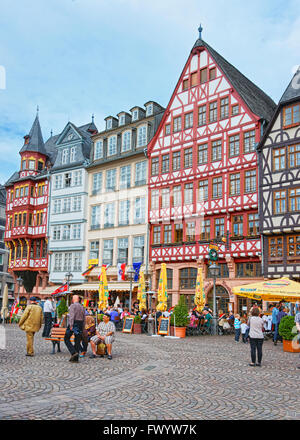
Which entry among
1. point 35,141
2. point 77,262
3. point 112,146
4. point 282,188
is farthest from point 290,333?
point 35,141

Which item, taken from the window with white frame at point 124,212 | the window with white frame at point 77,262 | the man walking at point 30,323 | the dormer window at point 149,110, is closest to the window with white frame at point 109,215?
the window with white frame at point 124,212

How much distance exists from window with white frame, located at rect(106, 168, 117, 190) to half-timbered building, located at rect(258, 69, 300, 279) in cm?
1387

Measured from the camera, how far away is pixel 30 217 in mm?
44125

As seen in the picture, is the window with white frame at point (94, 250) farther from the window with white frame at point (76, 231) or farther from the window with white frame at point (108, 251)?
the window with white frame at point (76, 231)

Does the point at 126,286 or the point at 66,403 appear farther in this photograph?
the point at 126,286

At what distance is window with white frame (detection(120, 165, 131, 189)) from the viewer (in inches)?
1474

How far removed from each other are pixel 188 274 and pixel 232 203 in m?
6.07

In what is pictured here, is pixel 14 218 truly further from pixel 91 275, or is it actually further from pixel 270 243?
pixel 270 243

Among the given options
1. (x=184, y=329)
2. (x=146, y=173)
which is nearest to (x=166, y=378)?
(x=184, y=329)

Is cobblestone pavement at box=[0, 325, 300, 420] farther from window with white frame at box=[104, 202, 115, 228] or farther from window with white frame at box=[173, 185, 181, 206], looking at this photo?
window with white frame at box=[104, 202, 115, 228]

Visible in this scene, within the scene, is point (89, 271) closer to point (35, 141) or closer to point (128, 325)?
point (35, 141)

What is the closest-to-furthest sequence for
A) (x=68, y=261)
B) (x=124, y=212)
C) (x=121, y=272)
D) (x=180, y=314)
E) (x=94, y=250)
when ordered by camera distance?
(x=180, y=314) < (x=121, y=272) < (x=124, y=212) < (x=94, y=250) < (x=68, y=261)

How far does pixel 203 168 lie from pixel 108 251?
11.1m
